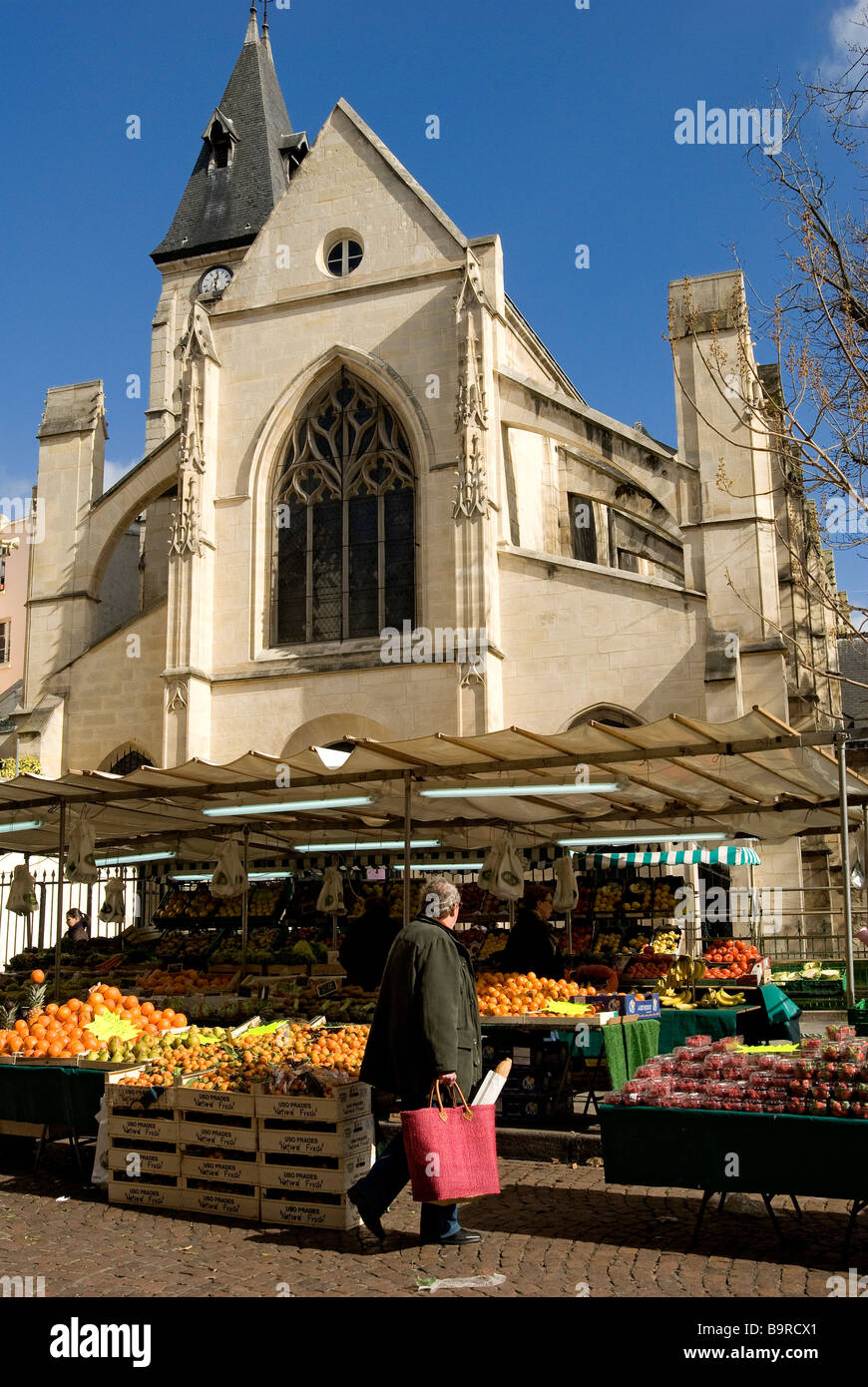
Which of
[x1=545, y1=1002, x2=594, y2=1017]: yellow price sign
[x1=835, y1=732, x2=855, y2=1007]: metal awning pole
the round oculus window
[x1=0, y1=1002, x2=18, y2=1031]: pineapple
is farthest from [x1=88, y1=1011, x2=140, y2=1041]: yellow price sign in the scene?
the round oculus window

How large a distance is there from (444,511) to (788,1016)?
40.9ft

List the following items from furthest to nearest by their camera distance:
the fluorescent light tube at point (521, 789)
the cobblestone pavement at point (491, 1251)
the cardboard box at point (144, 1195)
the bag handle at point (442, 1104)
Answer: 1. the fluorescent light tube at point (521, 789)
2. the cardboard box at point (144, 1195)
3. the bag handle at point (442, 1104)
4. the cobblestone pavement at point (491, 1251)

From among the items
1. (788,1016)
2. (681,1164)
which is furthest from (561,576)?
(681,1164)

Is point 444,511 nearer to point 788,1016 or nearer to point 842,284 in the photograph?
point 842,284

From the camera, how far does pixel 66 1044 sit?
7.86 metres

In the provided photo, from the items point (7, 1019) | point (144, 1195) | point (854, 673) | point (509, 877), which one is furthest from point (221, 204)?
point (144, 1195)

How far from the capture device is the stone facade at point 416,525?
18.4m

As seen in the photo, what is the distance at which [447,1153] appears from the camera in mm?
5371

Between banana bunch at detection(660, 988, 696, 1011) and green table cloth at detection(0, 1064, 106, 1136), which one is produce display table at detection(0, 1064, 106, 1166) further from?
banana bunch at detection(660, 988, 696, 1011)

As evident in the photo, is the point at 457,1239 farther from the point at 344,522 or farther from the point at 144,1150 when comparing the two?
the point at 344,522

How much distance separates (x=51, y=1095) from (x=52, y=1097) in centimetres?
1

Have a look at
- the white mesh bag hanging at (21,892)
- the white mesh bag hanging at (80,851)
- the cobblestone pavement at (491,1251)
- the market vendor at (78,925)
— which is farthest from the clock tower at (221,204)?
the cobblestone pavement at (491,1251)

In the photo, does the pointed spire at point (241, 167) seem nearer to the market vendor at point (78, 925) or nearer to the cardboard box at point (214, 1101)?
the market vendor at point (78, 925)

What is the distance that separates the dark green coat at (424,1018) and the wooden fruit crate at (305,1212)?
85cm
